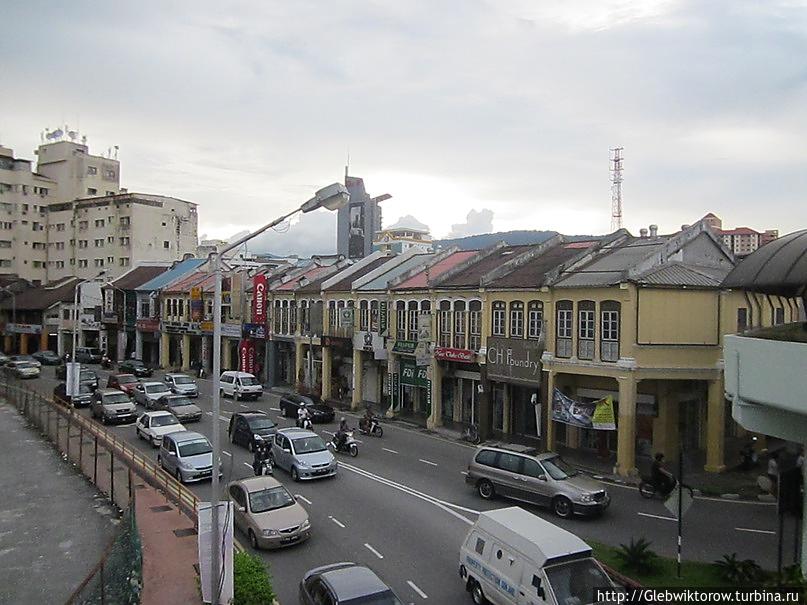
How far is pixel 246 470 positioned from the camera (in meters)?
25.1

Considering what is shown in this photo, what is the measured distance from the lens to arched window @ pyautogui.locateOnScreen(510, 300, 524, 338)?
2942 centimetres

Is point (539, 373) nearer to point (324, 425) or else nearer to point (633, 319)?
point (633, 319)

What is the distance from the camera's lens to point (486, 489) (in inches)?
843

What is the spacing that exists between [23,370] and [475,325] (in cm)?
4243

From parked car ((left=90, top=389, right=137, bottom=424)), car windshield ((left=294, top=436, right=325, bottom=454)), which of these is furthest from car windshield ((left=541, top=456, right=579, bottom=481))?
parked car ((left=90, top=389, right=137, bottom=424))

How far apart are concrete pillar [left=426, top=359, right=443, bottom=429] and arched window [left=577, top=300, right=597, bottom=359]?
1002 centimetres

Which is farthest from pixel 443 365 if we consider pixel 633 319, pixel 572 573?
pixel 572 573

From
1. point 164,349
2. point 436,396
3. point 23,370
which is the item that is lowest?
point 23,370

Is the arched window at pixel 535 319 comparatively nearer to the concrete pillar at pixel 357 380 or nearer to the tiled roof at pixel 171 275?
the concrete pillar at pixel 357 380

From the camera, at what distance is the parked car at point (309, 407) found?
115ft

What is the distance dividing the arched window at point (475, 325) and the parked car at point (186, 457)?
1378 centimetres

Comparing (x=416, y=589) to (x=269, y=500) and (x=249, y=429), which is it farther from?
(x=249, y=429)

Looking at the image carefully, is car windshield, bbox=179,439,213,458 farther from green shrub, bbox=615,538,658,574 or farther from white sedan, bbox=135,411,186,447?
green shrub, bbox=615,538,658,574

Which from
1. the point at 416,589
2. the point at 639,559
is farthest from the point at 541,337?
the point at 416,589
